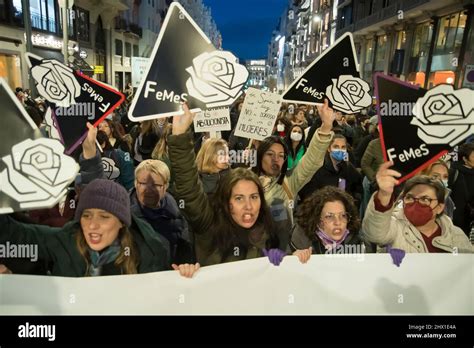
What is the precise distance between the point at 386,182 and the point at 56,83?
2422 millimetres

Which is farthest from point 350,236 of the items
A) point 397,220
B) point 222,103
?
point 222,103

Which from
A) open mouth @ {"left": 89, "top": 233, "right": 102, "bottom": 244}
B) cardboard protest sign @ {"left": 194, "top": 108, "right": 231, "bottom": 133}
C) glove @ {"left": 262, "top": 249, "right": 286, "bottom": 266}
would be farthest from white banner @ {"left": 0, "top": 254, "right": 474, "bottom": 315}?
cardboard protest sign @ {"left": 194, "top": 108, "right": 231, "bottom": 133}

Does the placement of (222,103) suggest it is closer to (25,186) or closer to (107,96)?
(107,96)

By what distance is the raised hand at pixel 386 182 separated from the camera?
237cm

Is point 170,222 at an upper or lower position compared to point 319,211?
lower

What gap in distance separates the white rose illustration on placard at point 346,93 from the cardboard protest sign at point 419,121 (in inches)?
43.0

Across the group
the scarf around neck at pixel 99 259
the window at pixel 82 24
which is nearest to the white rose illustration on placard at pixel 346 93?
the scarf around neck at pixel 99 259

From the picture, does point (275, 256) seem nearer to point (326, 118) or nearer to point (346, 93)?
point (326, 118)

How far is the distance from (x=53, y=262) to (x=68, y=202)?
956mm

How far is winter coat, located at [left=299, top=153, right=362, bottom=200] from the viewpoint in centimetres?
468

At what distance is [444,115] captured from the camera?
2.40 meters

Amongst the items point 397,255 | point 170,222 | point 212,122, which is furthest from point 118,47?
point 397,255

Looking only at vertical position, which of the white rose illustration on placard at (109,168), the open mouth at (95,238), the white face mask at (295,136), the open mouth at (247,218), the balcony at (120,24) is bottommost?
the open mouth at (95,238)

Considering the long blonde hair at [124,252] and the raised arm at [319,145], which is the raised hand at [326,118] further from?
the long blonde hair at [124,252]
